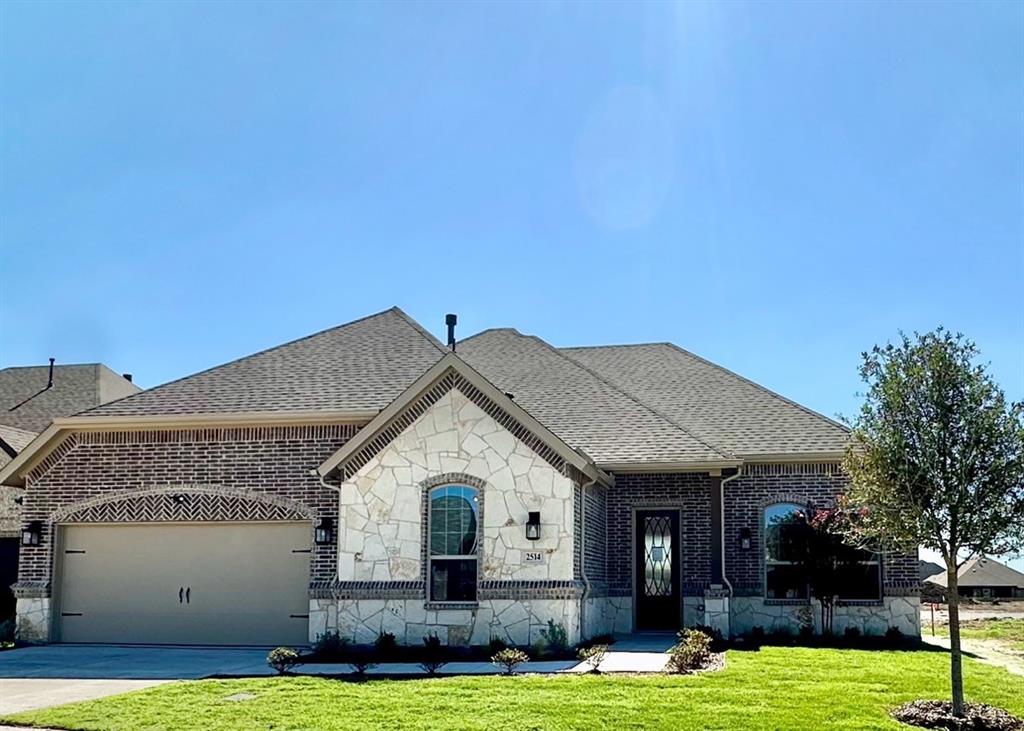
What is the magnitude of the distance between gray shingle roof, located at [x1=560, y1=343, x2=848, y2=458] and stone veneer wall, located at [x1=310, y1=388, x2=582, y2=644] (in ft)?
16.7

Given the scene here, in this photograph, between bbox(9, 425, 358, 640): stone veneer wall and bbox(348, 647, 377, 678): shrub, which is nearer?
bbox(348, 647, 377, 678): shrub

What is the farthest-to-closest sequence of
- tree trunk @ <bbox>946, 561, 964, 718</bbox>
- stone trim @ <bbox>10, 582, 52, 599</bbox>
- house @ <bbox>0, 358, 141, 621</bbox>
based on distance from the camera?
house @ <bbox>0, 358, 141, 621</bbox>, stone trim @ <bbox>10, 582, 52, 599</bbox>, tree trunk @ <bbox>946, 561, 964, 718</bbox>

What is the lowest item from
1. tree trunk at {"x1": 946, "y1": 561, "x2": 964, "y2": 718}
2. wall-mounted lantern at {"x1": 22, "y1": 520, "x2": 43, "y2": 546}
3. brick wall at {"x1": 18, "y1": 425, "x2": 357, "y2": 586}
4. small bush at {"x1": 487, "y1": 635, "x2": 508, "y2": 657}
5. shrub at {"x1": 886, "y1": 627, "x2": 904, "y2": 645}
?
shrub at {"x1": 886, "y1": 627, "x2": 904, "y2": 645}

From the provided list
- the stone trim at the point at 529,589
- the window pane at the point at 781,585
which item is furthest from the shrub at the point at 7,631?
the window pane at the point at 781,585

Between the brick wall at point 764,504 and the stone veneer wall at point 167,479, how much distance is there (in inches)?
296

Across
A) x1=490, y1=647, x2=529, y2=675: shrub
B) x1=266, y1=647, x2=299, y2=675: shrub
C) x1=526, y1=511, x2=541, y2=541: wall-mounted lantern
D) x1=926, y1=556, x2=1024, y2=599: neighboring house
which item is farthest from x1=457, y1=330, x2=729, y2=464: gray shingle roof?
x1=926, y1=556, x2=1024, y2=599: neighboring house

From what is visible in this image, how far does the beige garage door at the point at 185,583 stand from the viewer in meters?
19.7

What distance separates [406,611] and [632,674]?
16.3 feet

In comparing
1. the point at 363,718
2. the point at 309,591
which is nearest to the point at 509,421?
the point at 309,591

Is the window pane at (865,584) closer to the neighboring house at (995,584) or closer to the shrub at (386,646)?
the shrub at (386,646)

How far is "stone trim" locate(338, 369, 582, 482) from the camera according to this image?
17.9 meters

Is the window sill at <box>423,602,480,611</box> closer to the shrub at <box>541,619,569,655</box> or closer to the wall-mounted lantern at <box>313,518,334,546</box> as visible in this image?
the shrub at <box>541,619,569,655</box>

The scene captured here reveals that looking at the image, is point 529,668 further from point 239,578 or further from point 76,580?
point 76,580

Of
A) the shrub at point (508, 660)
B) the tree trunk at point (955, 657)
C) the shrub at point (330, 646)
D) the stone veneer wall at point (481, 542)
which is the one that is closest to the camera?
the tree trunk at point (955, 657)
